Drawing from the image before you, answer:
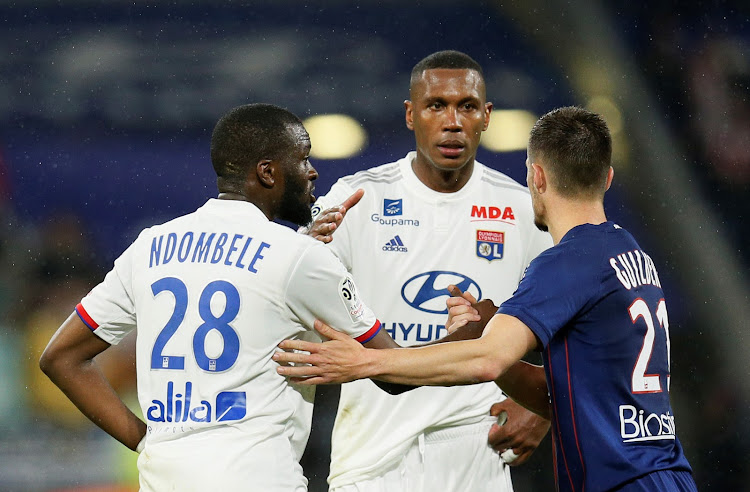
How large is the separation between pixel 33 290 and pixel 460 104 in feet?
12.1

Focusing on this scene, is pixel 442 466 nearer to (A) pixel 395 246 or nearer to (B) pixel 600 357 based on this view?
(A) pixel 395 246

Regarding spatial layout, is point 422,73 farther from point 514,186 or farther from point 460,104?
point 514,186

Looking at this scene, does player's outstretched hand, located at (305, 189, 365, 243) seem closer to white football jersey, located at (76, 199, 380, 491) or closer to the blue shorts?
white football jersey, located at (76, 199, 380, 491)

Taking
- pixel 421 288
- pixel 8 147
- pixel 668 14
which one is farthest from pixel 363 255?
pixel 668 14

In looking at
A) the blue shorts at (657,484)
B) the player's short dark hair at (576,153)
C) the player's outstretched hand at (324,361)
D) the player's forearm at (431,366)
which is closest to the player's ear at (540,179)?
the player's short dark hair at (576,153)

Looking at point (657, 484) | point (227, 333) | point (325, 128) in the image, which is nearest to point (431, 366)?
point (227, 333)

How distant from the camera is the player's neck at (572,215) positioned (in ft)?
7.63

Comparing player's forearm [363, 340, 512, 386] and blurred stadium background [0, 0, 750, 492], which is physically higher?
blurred stadium background [0, 0, 750, 492]

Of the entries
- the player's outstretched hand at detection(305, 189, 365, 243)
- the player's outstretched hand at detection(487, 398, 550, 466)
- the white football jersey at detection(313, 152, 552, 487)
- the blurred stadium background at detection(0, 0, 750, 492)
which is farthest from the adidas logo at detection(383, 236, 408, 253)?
the blurred stadium background at detection(0, 0, 750, 492)

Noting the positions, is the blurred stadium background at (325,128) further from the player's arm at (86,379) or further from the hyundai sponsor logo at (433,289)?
the player's arm at (86,379)

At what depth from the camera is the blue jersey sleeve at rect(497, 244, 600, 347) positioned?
215 centimetres

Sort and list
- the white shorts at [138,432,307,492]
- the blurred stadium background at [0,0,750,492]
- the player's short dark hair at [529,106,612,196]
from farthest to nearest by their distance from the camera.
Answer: the blurred stadium background at [0,0,750,492]
the player's short dark hair at [529,106,612,196]
the white shorts at [138,432,307,492]

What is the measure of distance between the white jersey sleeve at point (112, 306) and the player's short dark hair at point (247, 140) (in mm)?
344

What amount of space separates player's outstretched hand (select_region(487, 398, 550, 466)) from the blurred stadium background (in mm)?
2373
